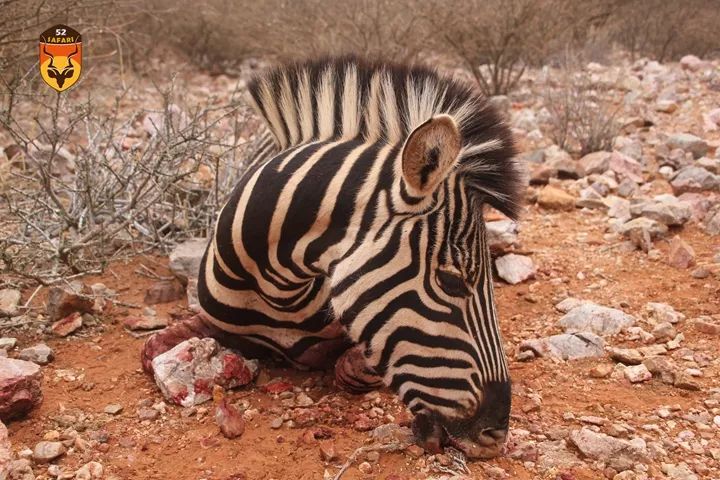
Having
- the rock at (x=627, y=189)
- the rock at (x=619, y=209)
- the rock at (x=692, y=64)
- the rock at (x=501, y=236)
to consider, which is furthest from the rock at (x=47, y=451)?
the rock at (x=692, y=64)

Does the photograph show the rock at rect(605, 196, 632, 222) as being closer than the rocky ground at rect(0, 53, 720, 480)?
No

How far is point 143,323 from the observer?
4.00 m

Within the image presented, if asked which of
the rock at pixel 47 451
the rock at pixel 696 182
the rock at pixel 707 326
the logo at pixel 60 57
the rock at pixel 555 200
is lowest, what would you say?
the rock at pixel 47 451

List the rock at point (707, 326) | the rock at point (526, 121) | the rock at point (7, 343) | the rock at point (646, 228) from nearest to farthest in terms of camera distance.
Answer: the rock at point (7, 343) < the rock at point (707, 326) < the rock at point (646, 228) < the rock at point (526, 121)

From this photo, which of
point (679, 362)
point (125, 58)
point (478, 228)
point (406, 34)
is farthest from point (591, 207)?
point (125, 58)

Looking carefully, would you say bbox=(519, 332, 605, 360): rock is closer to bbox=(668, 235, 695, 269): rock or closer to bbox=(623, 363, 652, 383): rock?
bbox=(623, 363, 652, 383): rock

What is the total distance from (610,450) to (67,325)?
3.01 metres

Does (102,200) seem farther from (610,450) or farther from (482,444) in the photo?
(610,450)

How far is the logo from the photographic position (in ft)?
14.4

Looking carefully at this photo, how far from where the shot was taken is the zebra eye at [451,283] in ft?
8.24

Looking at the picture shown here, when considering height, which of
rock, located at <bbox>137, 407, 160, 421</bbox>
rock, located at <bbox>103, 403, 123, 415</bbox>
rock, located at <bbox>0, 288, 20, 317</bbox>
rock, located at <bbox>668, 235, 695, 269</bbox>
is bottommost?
rock, located at <bbox>103, 403, 123, 415</bbox>

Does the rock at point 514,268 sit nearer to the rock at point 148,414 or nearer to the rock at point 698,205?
the rock at point 698,205

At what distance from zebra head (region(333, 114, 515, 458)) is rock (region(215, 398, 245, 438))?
747 mm

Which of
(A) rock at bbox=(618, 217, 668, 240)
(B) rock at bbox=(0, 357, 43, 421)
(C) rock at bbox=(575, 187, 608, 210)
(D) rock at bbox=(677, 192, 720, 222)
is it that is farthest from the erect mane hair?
(C) rock at bbox=(575, 187, 608, 210)
